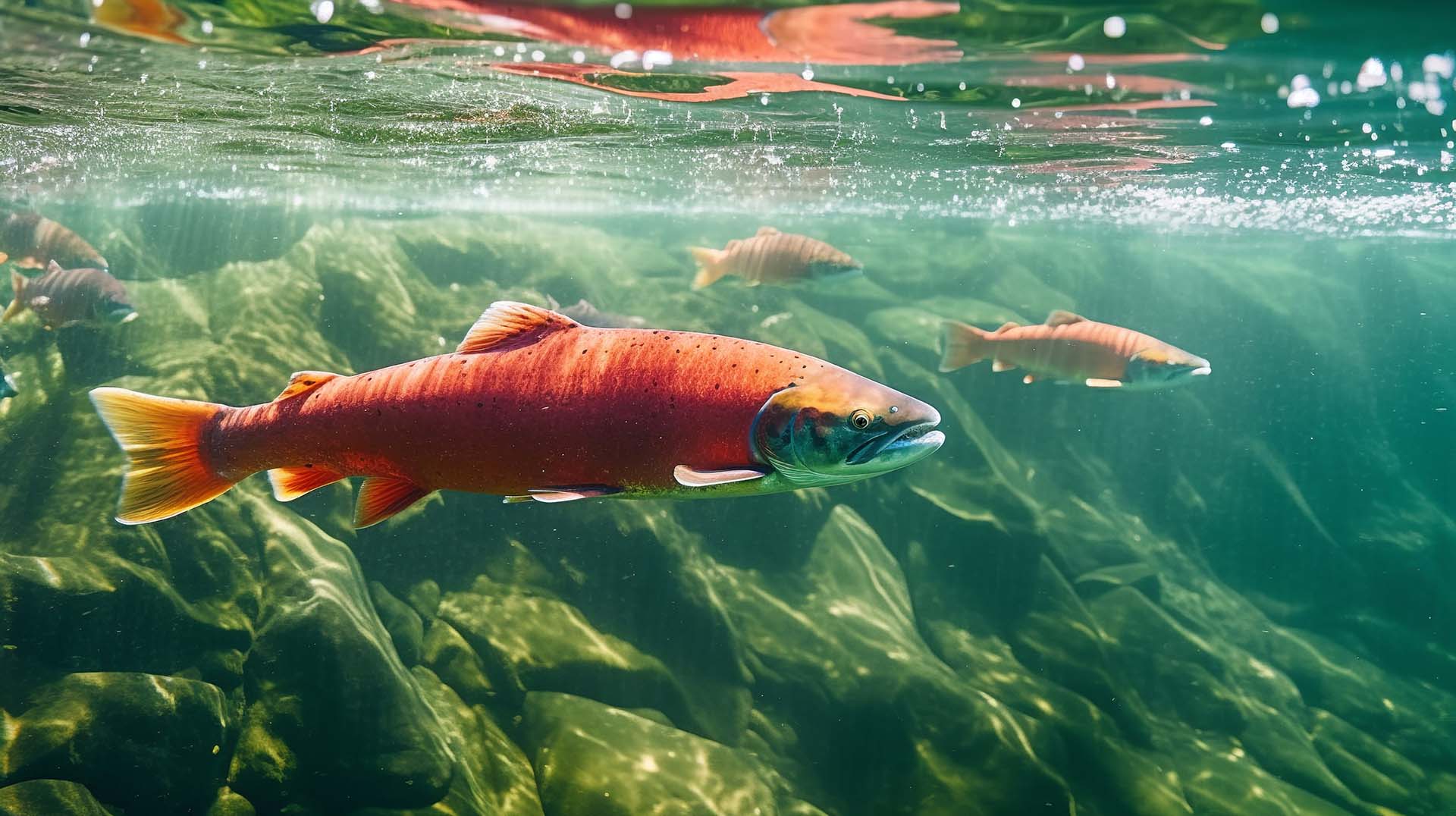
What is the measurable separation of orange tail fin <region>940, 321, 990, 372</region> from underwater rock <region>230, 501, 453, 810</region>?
28.4 ft

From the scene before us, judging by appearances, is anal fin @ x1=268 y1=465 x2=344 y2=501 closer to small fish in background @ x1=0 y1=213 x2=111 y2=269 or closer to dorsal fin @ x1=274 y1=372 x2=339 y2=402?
dorsal fin @ x1=274 y1=372 x2=339 y2=402

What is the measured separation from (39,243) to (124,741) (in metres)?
9.28

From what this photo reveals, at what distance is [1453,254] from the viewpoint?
3177 centimetres

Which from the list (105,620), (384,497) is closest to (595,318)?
(105,620)

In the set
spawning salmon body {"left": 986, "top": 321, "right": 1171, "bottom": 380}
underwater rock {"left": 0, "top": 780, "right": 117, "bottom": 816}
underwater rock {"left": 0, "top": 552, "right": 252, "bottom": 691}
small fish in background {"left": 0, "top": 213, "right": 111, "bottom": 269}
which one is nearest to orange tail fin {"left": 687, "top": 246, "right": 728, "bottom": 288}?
spawning salmon body {"left": 986, "top": 321, "right": 1171, "bottom": 380}

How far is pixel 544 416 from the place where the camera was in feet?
10.9

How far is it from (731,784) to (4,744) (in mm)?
6296

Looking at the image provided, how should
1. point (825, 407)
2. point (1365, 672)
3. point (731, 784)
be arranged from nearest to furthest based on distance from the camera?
point (825, 407), point (731, 784), point (1365, 672)

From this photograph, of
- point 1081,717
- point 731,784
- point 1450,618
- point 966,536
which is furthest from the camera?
Answer: point 1450,618

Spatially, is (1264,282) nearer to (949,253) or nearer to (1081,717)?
(949,253)

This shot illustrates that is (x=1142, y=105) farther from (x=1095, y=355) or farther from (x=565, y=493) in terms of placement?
(x=565, y=493)

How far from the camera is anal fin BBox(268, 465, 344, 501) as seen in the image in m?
3.65

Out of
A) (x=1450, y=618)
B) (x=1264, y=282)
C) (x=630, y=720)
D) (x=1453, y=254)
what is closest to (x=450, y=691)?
(x=630, y=720)

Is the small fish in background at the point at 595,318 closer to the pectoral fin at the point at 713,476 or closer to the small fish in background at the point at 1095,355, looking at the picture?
the small fish in background at the point at 1095,355
